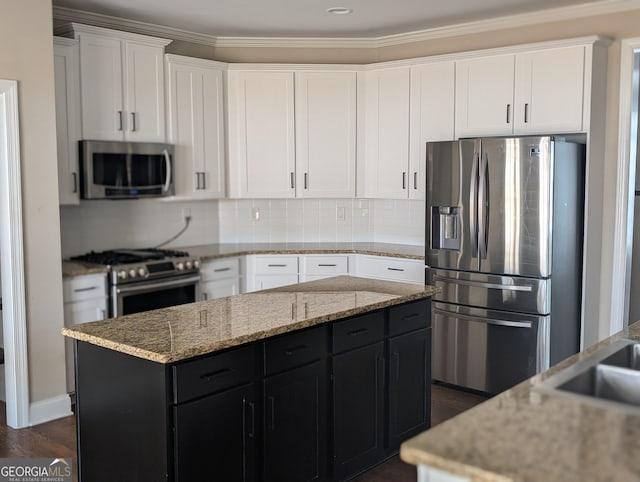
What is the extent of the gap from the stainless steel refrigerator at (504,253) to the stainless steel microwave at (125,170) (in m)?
1.97

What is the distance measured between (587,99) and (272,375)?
9.68 ft

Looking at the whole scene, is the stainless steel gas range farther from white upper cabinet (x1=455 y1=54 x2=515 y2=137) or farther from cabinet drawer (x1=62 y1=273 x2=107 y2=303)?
white upper cabinet (x1=455 y1=54 x2=515 y2=137)

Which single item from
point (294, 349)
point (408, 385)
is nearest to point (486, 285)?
point (408, 385)

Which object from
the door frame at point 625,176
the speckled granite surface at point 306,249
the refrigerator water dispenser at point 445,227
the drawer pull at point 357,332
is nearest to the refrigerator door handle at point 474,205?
the refrigerator water dispenser at point 445,227

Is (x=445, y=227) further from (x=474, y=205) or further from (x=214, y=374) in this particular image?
(x=214, y=374)

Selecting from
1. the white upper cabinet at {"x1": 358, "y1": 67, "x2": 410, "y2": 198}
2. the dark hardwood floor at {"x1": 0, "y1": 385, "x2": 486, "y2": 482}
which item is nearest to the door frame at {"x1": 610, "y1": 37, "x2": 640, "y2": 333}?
the dark hardwood floor at {"x1": 0, "y1": 385, "x2": 486, "y2": 482}

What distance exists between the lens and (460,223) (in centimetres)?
470

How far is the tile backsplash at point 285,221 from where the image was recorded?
570 centimetres

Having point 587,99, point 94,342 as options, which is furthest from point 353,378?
point 587,99

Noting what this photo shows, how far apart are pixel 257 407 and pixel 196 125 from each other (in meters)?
3.26

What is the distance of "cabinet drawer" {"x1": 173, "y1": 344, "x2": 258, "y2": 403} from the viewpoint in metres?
2.45

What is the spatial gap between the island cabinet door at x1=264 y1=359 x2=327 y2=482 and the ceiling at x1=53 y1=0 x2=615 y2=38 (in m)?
2.79

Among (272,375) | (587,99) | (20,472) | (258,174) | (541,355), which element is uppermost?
(587,99)

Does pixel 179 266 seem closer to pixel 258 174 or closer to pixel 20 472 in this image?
pixel 258 174
